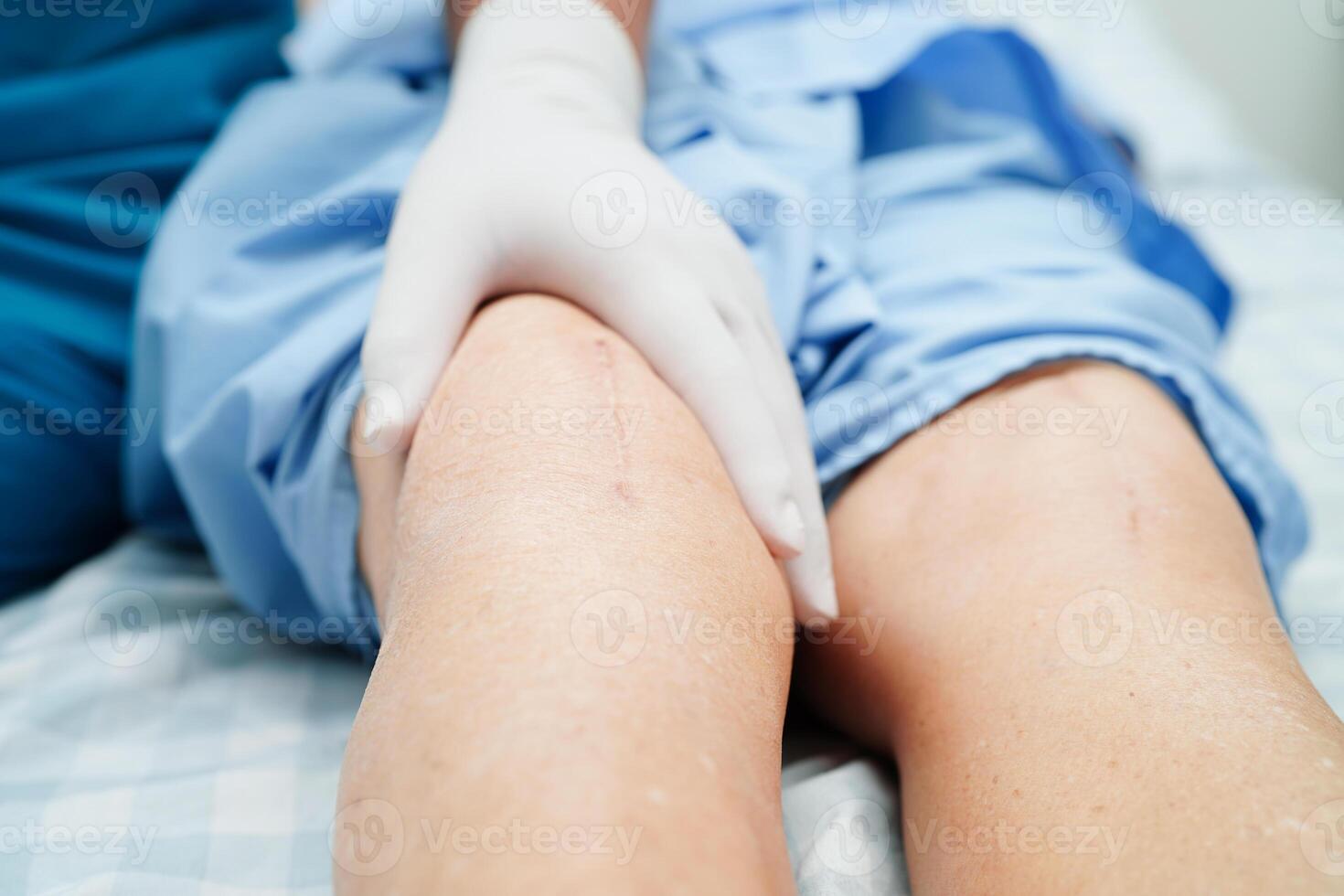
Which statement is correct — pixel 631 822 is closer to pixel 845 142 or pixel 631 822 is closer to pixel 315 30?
pixel 845 142

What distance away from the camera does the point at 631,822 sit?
401 millimetres

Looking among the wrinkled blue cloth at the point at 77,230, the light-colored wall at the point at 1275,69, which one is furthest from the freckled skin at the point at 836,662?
the light-colored wall at the point at 1275,69

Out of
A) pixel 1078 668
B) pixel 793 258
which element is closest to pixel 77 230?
pixel 793 258

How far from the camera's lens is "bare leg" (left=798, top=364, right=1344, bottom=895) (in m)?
0.49

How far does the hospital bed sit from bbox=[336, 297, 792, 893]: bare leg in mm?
164

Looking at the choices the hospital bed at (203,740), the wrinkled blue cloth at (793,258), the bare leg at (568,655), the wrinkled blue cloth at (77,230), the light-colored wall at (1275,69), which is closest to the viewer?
the bare leg at (568,655)

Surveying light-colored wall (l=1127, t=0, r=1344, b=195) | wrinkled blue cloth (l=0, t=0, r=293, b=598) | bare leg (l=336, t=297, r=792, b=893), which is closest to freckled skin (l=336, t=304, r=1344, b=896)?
bare leg (l=336, t=297, r=792, b=893)

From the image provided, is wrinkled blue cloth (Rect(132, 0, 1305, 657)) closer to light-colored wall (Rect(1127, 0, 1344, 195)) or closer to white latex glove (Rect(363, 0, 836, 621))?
white latex glove (Rect(363, 0, 836, 621))

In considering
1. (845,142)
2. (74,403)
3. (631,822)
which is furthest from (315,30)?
(631,822)

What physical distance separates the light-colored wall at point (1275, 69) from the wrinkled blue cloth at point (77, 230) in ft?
8.15

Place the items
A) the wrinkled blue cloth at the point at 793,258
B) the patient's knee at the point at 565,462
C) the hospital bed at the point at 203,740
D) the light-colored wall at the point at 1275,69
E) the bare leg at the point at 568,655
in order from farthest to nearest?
the light-colored wall at the point at 1275,69 < the wrinkled blue cloth at the point at 793,258 < the hospital bed at the point at 203,740 < the patient's knee at the point at 565,462 < the bare leg at the point at 568,655

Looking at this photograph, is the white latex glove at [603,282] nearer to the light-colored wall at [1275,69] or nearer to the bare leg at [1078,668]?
the bare leg at [1078,668]

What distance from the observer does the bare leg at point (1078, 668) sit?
0.49m

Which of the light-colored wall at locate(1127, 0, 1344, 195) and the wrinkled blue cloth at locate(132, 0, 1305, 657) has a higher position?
the wrinkled blue cloth at locate(132, 0, 1305, 657)
